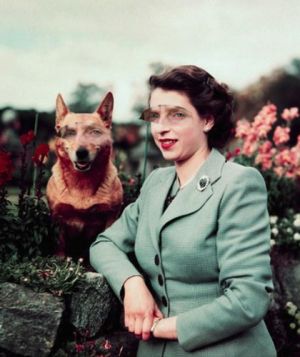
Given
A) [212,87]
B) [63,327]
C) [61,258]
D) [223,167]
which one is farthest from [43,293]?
[212,87]

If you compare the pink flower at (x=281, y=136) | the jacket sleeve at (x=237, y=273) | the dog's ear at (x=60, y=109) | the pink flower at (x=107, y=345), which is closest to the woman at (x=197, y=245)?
the jacket sleeve at (x=237, y=273)

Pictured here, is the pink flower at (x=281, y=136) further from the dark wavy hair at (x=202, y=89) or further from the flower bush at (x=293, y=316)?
the dark wavy hair at (x=202, y=89)

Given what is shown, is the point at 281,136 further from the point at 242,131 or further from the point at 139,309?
the point at 139,309

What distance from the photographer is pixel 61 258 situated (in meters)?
3.34

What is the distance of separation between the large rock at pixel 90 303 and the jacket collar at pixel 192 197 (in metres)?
0.57

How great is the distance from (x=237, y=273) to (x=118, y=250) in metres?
0.76

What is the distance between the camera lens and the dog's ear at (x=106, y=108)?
3408mm

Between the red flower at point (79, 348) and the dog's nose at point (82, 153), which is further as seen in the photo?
the dog's nose at point (82, 153)

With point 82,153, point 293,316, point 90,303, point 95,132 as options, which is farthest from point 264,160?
point 90,303

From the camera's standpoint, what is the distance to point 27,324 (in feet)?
9.00

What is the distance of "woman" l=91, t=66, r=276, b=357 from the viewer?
2.26 m

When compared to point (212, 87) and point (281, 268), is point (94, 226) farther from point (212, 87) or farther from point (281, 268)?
point (281, 268)

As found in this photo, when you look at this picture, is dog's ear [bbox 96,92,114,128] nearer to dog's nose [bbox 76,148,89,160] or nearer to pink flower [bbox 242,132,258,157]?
dog's nose [bbox 76,148,89,160]

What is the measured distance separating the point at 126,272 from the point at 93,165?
967 mm
